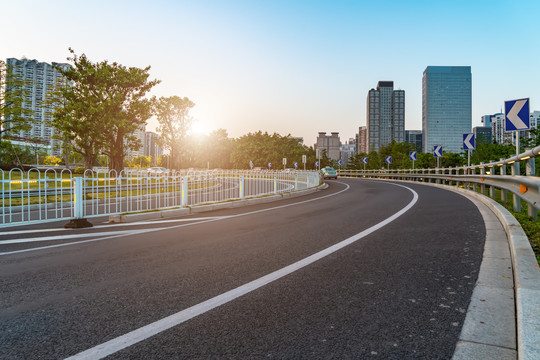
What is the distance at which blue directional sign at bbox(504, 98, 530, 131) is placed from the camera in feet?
36.1

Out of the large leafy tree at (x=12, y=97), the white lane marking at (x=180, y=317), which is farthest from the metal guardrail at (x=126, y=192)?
the large leafy tree at (x=12, y=97)

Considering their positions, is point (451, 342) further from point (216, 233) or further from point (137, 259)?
point (216, 233)

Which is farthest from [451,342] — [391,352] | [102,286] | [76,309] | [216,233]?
[216,233]

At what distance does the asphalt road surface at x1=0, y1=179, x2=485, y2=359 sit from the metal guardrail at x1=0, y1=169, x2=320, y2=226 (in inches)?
137

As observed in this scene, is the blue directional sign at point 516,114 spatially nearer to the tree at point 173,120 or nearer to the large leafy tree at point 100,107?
the large leafy tree at point 100,107

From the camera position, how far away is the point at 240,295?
3.52 meters

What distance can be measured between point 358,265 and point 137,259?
3.12 meters

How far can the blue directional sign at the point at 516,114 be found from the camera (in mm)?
11000

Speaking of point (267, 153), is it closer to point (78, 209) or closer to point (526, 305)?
point (78, 209)

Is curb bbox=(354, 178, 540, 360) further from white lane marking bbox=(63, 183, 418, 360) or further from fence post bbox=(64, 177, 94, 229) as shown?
fence post bbox=(64, 177, 94, 229)

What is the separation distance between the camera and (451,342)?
253 centimetres

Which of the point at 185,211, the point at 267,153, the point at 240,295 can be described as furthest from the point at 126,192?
the point at 267,153

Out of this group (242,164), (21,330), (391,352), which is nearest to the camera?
(391,352)

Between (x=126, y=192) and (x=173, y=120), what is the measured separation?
42.9 metres
